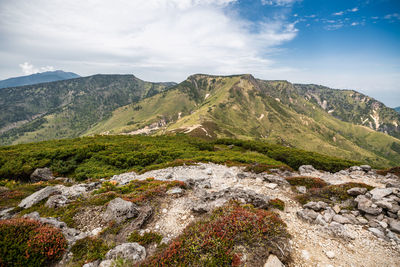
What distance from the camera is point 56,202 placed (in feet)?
38.8

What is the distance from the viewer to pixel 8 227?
6.91 m

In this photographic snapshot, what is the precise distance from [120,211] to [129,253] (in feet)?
11.4

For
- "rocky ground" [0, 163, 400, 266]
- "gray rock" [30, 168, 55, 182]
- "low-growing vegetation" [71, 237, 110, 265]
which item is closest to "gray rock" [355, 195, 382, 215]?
"rocky ground" [0, 163, 400, 266]

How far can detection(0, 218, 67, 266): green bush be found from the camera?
622 centimetres

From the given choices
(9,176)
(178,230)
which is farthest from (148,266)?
A: (9,176)

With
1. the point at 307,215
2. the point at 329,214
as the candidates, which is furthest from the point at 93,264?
the point at 329,214

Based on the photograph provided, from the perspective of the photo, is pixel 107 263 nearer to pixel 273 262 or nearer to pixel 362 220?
pixel 273 262

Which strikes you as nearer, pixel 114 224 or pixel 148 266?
pixel 148 266

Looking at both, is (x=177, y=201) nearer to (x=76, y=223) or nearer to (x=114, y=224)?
(x=114, y=224)

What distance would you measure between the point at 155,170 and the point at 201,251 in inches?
739

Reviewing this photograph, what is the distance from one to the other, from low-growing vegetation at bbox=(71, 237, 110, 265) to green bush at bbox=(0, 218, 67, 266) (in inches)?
20.8

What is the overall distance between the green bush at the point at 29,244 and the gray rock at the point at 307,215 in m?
12.9

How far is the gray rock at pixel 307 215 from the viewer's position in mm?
10406

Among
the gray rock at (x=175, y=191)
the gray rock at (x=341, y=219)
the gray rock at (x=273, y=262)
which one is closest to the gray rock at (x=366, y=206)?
the gray rock at (x=341, y=219)
